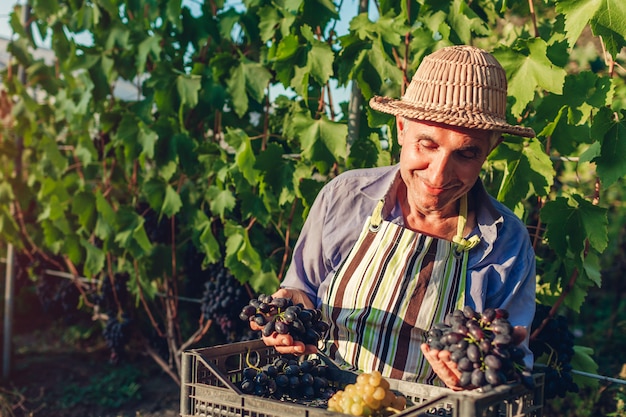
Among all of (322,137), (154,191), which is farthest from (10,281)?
(322,137)

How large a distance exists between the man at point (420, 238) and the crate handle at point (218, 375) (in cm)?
16

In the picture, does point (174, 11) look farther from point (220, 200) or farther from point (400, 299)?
point (400, 299)

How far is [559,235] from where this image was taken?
250cm

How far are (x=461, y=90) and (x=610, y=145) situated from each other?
692 mm

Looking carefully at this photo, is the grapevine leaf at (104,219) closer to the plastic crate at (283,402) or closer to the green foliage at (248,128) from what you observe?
the green foliage at (248,128)

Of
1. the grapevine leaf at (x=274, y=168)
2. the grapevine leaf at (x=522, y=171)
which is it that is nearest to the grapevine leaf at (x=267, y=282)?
the grapevine leaf at (x=274, y=168)

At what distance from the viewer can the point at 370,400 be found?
1.60 metres

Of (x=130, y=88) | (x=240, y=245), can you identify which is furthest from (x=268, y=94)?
(x=130, y=88)

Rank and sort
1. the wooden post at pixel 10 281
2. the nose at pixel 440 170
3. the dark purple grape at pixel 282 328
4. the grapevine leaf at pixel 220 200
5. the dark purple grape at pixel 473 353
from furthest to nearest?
1. the wooden post at pixel 10 281
2. the grapevine leaf at pixel 220 200
3. the nose at pixel 440 170
4. the dark purple grape at pixel 282 328
5. the dark purple grape at pixel 473 353

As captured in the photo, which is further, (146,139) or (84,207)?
(84,207)

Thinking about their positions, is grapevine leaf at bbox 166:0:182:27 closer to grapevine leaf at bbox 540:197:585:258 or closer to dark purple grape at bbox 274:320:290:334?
grapevine leaf at bbox 540:197:585:258

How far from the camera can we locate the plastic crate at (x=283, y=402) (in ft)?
4.78

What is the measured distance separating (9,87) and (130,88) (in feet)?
4.56

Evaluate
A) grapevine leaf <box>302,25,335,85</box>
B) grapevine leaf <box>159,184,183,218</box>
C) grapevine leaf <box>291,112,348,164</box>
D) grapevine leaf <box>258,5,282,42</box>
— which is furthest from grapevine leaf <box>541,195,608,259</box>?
grapevine leaf <box>159,184,183,218</box>
